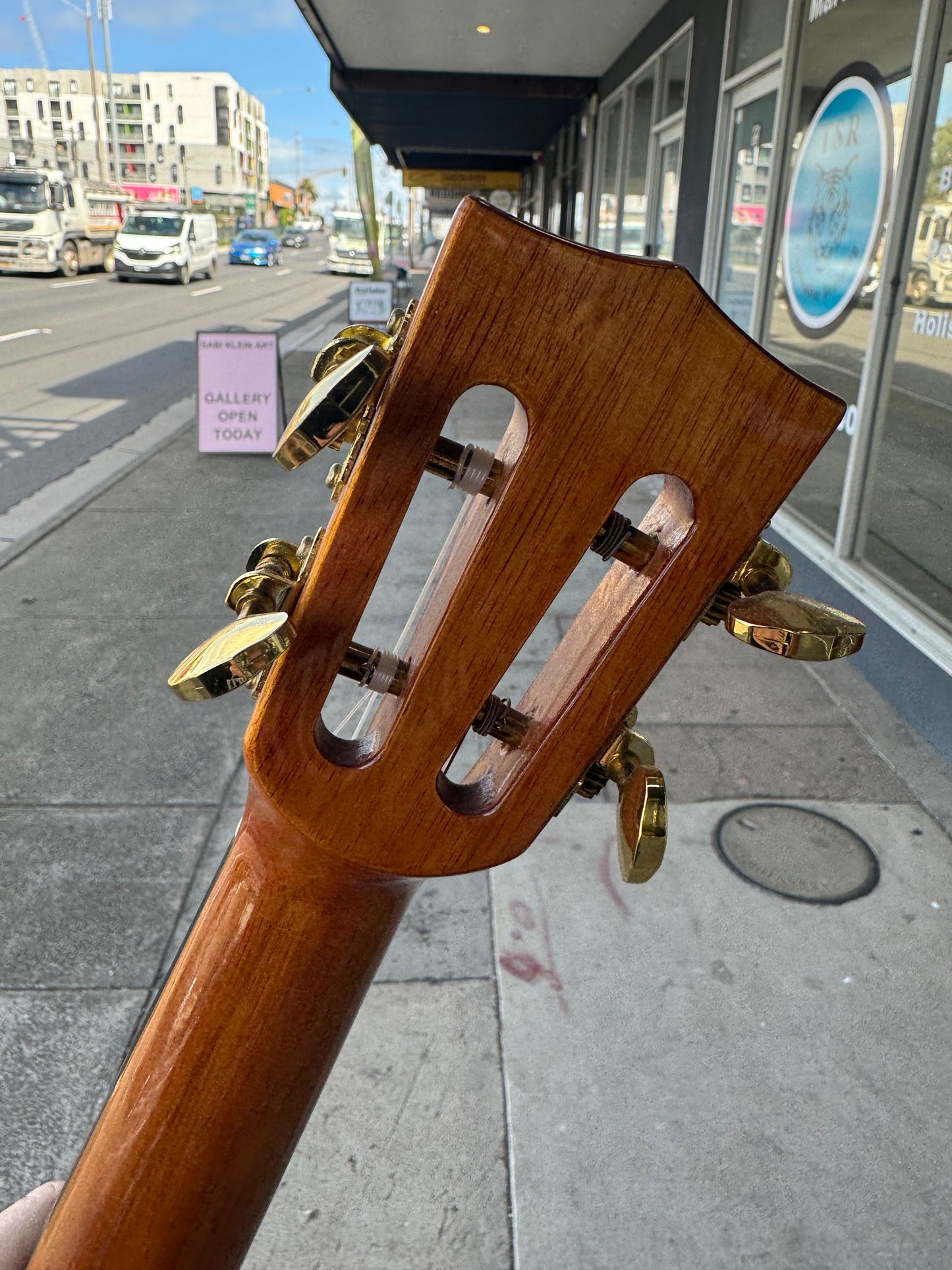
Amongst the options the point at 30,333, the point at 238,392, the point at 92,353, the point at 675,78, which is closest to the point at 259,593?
the point at 238,392

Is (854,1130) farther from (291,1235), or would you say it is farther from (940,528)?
(940,528)

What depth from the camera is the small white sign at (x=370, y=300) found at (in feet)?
40.7

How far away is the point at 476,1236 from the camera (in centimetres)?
184

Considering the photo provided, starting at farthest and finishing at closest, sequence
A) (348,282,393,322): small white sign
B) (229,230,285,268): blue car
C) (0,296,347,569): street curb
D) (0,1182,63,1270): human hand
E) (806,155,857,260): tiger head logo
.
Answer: (229,230,285,268): blue car → (348,282,393,322): small white sign → (0,296,347,569): street curb → (806,155,857,260): tiger head logo → (0,1182,63,1270): human hand

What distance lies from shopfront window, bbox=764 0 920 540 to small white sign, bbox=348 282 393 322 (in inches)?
306

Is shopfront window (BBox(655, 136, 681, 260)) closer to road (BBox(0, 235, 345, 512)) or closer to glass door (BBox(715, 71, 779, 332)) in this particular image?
glass door (BBox(715, 71, 779, 332))

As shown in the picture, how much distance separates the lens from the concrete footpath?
187cm

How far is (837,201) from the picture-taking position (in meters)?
4.61

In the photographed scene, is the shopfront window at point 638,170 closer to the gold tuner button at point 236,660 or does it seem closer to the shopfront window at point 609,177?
the shopfront window at point 609,177

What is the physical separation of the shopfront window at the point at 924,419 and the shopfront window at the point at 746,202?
1.62 metres

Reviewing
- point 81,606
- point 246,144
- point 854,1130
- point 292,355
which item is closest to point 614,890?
point 854,1130

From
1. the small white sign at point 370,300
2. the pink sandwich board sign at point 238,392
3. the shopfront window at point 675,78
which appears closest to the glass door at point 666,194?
the shopfront window at point 675,78

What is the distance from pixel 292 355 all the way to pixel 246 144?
122839 mm

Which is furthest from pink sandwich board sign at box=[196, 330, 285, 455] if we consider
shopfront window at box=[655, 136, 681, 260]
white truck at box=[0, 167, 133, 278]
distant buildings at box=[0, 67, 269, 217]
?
distant buildings at box=[0, 67, 269, 217]
